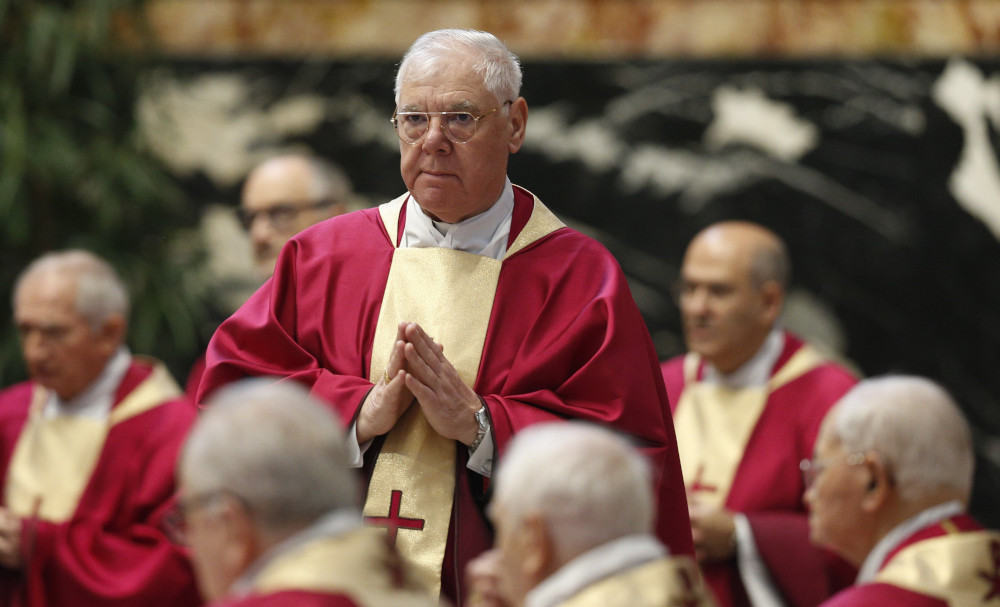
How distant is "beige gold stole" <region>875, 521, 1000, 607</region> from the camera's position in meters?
3.59

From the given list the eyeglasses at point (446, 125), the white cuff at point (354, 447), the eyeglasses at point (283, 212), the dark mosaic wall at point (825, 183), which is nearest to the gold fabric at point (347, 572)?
the white cuff at point (354, 447)

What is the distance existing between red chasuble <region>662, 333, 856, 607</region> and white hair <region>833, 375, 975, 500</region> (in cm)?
151

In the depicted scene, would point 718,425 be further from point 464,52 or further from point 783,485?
point 464,52

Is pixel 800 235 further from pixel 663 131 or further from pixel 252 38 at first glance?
pixel 252 38

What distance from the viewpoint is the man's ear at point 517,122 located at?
3795mm

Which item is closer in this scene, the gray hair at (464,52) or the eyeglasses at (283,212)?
the gray hair at (464,52)

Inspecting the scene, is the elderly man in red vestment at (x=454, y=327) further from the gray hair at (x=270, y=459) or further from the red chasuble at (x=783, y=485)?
the red chasuble at (x=783, y=485)

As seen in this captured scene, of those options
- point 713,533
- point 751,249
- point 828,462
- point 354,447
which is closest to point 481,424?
point 354,447

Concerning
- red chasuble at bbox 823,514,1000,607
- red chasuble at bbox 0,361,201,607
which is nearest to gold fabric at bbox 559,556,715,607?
red chasuble at bbox 823,514,1000,607

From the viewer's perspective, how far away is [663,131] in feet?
24.4

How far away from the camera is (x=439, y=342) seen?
149 inches

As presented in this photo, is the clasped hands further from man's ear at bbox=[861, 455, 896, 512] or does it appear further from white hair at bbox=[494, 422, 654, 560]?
man's ear at bbox=[861, 455, 896, 512]

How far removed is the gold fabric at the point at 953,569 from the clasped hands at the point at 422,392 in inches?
45.0

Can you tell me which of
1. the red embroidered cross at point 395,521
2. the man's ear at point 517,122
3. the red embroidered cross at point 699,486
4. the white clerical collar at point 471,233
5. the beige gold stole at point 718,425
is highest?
the man's ear at point 517,122
